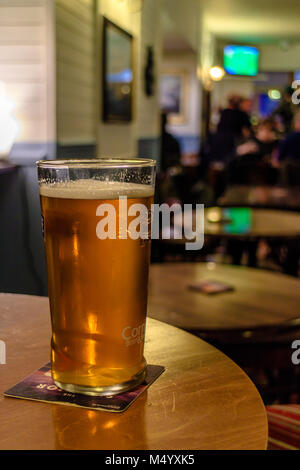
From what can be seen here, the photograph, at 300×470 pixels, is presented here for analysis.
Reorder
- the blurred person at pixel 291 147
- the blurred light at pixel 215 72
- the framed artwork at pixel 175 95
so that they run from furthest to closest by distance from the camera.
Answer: the blurred light at pixel 215 72
the framed artwork at pixel 175 95
the blurred person at pixel 291 147

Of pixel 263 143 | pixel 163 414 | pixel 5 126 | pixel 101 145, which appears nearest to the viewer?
pixel 163 414

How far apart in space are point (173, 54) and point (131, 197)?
Answer: 34.7 ft

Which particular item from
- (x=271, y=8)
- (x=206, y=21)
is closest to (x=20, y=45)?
(x=271, y=8)

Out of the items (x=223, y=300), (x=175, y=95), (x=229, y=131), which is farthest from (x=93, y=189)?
(x=175, y=95)

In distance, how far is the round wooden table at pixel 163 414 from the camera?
0.54 meters

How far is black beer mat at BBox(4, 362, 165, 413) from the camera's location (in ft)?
2.00

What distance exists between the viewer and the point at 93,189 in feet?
2.02

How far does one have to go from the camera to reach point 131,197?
0.63 m

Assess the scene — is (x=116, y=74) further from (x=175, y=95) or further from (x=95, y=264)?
(x=175, y=95)

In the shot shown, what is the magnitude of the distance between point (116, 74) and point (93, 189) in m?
4.34

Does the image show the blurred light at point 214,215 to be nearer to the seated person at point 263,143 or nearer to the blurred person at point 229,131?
the blurred person at point 229,131

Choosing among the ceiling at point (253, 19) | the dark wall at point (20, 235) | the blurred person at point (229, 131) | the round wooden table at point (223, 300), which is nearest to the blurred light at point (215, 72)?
the ceiling at point (253, 19)

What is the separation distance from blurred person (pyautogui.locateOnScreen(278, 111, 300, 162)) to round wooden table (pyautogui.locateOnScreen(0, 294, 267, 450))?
615 centimetres
